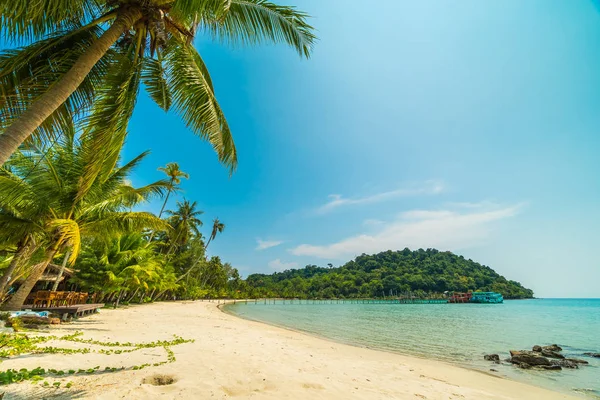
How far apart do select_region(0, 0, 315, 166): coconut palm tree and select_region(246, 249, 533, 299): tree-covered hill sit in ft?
270

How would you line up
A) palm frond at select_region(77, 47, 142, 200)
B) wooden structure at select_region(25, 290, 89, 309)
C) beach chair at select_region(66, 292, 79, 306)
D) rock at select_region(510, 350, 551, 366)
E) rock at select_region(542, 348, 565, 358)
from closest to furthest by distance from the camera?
palm frond at select_region(77, 47, 142, 200) < rock at select_region(510, 350, 551, 366) < rock at select_region(542, 348, 565, 358) < wooden structure at select_region(25, 290, 89, 309) < beach chair at select_region(66, 292, 79, 306)

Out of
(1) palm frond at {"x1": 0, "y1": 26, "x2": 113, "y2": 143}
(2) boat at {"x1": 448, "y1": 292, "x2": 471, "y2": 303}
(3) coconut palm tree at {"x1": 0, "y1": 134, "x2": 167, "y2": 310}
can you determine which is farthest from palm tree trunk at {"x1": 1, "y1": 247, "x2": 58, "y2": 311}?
(2) boat at {"x1": 448, "y1": 292, "x2": 471, "y2": 303}

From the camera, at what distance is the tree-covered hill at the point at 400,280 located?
94.5m

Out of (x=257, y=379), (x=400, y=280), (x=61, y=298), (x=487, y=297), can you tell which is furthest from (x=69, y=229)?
(x=400, y=280)

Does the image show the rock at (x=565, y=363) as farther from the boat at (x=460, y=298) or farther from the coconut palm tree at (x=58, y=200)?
the boat at (x=460, y=298)

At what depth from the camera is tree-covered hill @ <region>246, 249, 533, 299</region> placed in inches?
3720

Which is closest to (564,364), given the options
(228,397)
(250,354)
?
(250,354)

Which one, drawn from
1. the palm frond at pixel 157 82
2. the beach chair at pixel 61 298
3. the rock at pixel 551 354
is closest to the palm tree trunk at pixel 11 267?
the palm frond at pixel 157 82

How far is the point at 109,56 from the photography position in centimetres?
503

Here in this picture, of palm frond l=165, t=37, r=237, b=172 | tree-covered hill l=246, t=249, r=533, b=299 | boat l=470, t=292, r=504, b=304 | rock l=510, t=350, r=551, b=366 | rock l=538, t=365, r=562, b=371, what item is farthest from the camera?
tree-covered hill l=246, t=249, r=533, b=299

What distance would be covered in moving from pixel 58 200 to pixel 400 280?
328 ft

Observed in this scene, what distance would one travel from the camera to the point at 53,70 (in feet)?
14.4

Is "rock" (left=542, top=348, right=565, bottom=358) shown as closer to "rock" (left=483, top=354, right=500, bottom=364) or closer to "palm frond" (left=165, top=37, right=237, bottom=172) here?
"rock" (left=483, top=354, right=500, bottom=364)

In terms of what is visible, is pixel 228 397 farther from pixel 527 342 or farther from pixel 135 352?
pixel 527 342
